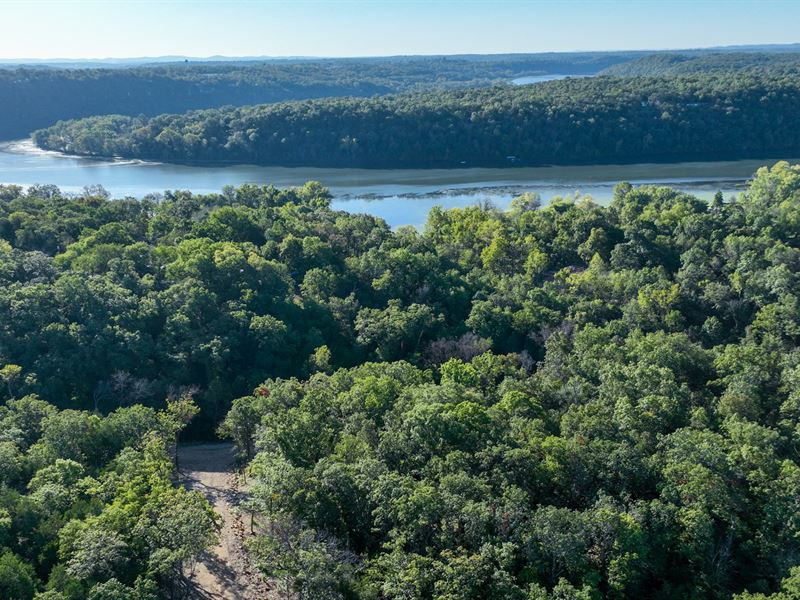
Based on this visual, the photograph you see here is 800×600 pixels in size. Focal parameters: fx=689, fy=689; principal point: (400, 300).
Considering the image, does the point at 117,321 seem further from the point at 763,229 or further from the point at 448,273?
the point at 763,229

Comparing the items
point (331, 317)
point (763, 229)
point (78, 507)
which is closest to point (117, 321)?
point (331, 317)

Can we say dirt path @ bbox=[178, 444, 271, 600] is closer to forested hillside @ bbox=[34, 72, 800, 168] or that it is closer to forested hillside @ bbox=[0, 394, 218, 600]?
forested hillside @ bbox=[0, 394, 218, 600]

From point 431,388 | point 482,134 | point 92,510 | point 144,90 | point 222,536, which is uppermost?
point 144,90

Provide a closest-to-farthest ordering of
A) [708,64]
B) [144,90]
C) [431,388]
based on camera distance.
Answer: [431,388] → [144,90] → [708,64]

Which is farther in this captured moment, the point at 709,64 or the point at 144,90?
the point at 709,64

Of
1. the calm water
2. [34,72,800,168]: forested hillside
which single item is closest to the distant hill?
[34,72,800,168]: forested hillside

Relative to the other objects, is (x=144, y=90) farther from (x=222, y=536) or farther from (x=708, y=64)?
(x=708, y=64)

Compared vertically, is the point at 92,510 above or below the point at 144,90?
below

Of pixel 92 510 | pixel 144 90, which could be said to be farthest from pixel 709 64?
pixel 92 510
